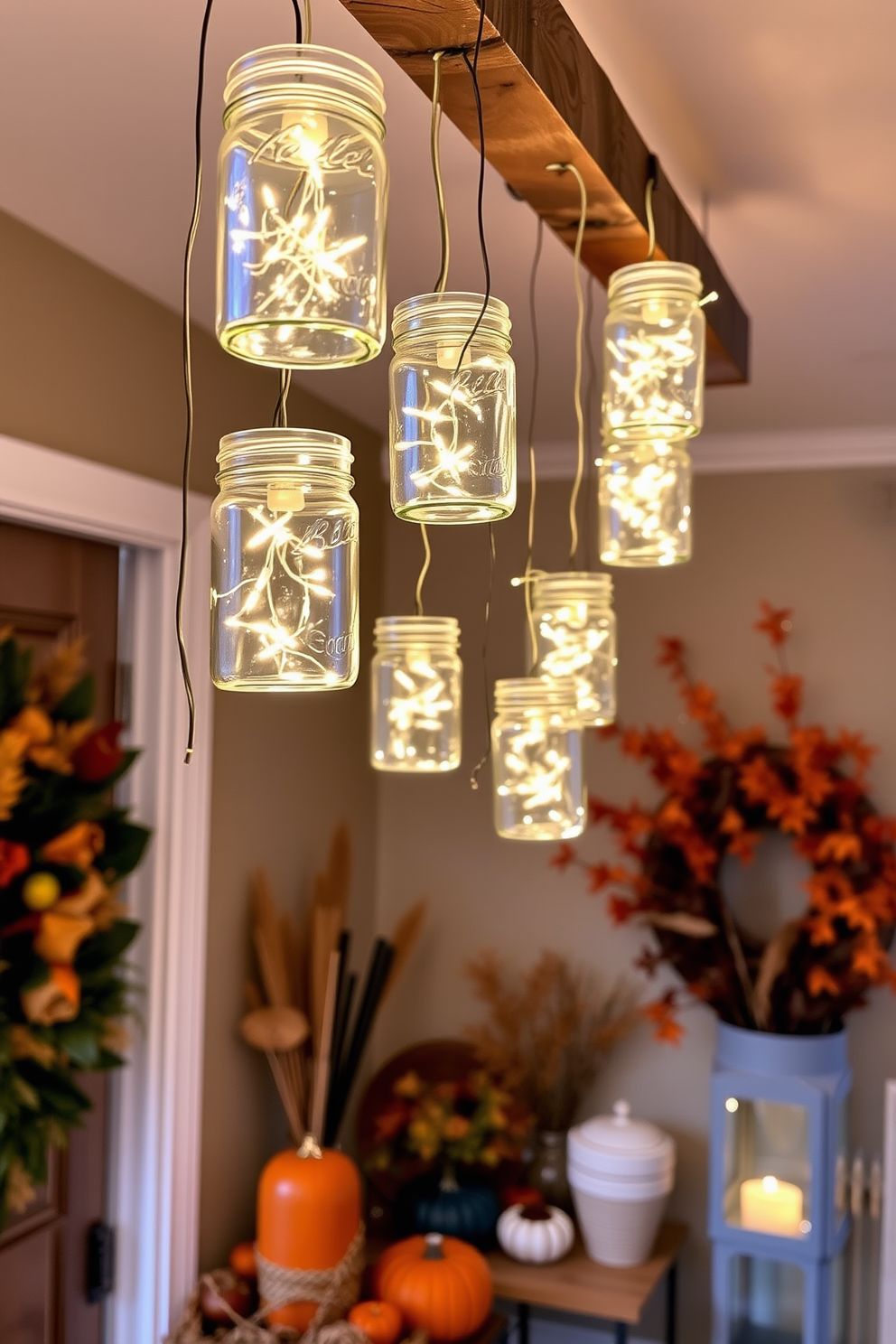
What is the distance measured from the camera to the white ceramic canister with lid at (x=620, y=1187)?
2768 millimetres

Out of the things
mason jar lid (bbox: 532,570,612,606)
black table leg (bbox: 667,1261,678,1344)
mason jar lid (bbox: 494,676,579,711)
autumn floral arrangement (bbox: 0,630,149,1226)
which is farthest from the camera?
black table leg (bbox: 667,1261,678,1344)

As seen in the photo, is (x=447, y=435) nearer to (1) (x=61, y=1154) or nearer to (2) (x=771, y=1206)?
(1) (x=61, y=1154)

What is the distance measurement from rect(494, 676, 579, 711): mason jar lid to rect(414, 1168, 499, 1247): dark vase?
1.88 metres

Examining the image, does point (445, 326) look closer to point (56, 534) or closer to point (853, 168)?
point (853, 168)

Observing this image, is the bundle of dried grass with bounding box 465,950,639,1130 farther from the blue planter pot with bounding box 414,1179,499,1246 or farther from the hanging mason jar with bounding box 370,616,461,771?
the hanging mason jar with bounding box 370,616,461,771

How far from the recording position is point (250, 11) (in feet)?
4.52

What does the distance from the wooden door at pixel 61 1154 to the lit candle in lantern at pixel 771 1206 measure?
4.66ft

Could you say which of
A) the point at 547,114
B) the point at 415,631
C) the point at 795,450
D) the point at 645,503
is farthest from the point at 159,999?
the point at 795,450

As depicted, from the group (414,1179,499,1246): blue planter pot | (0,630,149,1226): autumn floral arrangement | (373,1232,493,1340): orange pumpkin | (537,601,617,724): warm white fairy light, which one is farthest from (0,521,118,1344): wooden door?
(537,601,617,724): warm white fairy light

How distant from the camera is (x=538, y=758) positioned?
1.38 m

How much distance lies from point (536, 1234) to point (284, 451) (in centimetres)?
242

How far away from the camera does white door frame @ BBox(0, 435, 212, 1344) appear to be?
2.31 meters

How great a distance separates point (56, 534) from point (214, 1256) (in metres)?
1.51

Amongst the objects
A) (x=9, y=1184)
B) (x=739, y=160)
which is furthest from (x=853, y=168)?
(x=9, y=1184)
